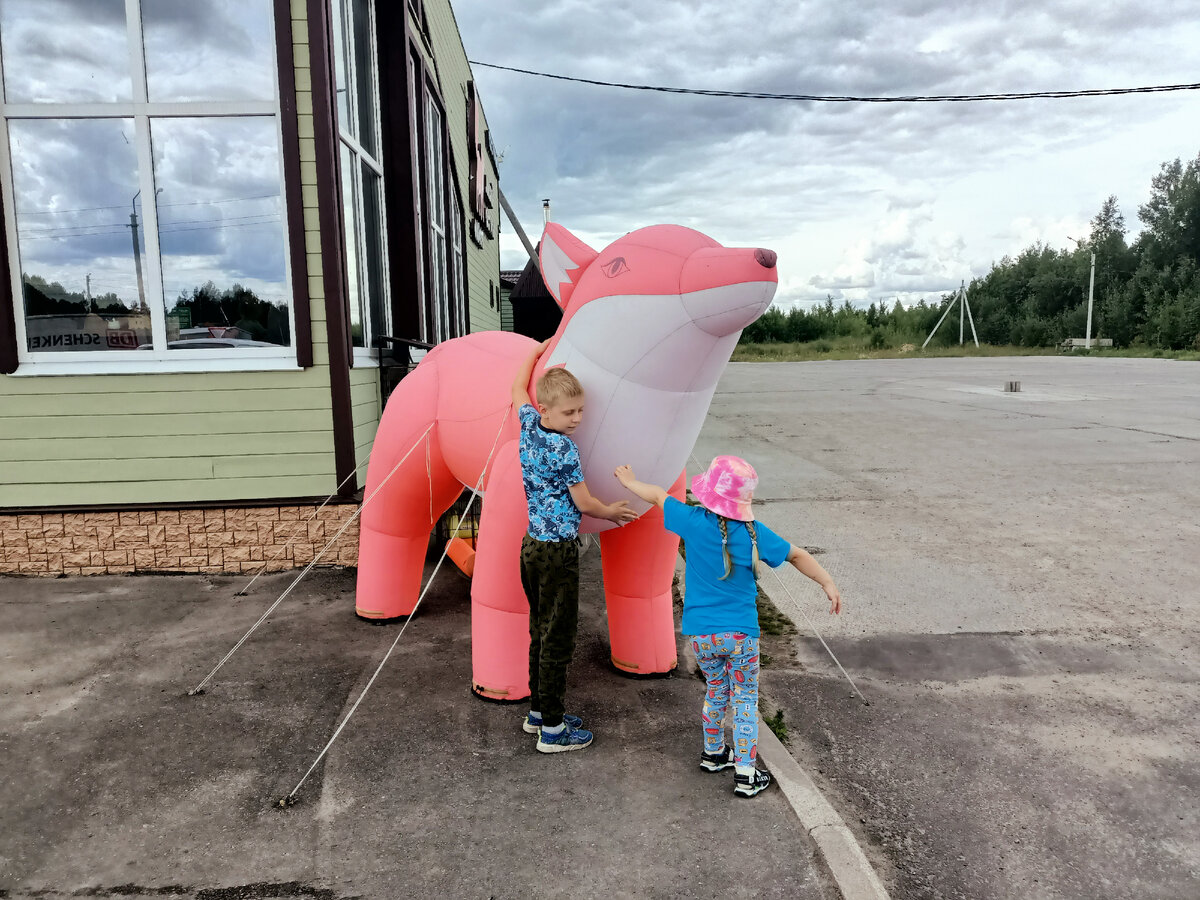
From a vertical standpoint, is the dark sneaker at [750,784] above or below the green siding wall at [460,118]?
below

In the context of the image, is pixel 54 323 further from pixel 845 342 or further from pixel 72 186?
pixel 845 342

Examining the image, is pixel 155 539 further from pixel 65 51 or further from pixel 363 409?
pixel 65 51

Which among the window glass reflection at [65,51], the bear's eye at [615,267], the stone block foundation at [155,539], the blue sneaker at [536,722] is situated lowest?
the blue sneaker at [536,722]

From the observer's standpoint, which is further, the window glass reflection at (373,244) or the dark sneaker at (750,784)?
the window glass reflection at (373,244)

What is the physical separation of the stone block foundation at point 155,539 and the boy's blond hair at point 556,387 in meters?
3.10

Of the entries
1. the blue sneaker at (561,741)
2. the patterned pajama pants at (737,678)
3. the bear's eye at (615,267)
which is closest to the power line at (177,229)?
the bear's eye at (615,267)

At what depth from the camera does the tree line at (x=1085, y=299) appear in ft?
162

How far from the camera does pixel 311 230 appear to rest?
5453 mm

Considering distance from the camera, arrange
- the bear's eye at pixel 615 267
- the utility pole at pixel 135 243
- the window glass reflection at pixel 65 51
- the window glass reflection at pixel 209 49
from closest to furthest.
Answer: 1. the bear's eye at pixel 615 267
2. the window glass reflection at pixel 65 51
3. the window glass reflection at pixel 209 49
4. the utility pole at pixel 135 243

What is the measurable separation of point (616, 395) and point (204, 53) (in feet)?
14.1

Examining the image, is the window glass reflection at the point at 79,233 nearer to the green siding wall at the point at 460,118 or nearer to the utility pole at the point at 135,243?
the utility pole at the point at 135,243

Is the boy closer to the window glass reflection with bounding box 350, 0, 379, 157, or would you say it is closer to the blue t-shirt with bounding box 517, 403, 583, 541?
Result: the blue t-shirt with bounding box 517, 403, 583, 541

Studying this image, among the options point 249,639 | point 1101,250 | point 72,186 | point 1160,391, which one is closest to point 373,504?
point 249,639

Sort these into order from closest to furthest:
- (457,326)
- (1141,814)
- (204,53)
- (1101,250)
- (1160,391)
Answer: (1141,814) < (204,53) < (457,326) < (1160,391) < (1101,250)
